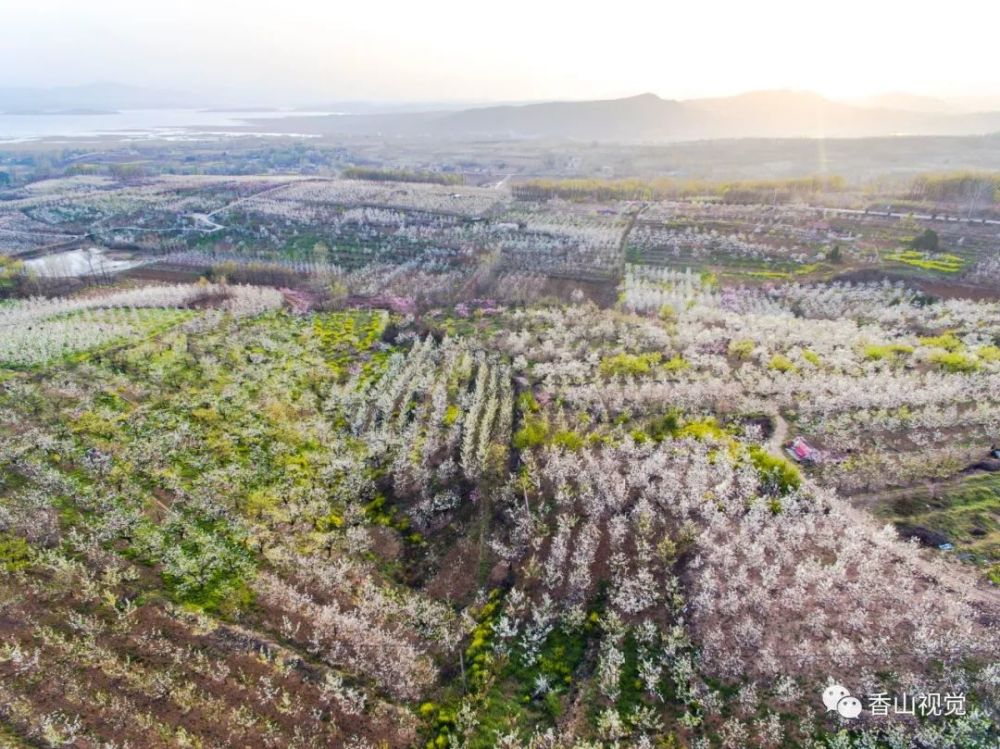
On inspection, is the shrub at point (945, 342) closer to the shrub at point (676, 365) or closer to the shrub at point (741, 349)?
the shrub at point (741, 349)

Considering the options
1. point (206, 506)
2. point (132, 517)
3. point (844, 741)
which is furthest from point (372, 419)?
point (844, 741)

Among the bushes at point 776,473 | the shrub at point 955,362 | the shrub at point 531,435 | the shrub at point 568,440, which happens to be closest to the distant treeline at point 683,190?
the shrub at point 955,362

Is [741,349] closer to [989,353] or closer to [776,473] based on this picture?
[776,473]

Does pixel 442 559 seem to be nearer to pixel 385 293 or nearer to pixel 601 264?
pixel 385 293

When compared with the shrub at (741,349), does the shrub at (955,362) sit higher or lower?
higher

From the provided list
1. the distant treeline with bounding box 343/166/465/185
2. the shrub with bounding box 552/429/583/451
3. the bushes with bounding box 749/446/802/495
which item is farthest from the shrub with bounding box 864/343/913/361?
the distant treeline with bounding box 343/166/465/185

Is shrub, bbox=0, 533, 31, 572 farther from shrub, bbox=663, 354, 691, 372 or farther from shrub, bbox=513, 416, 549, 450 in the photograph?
shrub, bbox=663, 354, 691, 372
